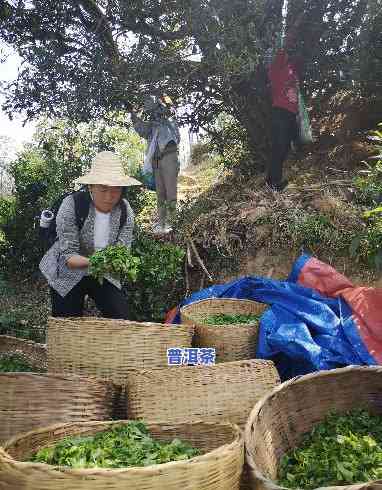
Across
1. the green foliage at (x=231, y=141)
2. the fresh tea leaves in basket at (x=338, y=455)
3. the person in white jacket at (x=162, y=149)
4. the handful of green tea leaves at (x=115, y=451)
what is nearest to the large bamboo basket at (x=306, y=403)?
the fresh tea leaves in basket at (x=338, y=455)

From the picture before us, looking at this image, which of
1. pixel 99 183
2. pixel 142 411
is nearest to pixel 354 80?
pixel 99 183

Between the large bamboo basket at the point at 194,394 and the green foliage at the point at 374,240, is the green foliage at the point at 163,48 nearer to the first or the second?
the green foliage at the point at 374,240

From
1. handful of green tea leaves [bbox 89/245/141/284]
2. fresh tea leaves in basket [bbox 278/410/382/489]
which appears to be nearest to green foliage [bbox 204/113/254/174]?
handful of green tea leaves [bbox 89/245/141/284]

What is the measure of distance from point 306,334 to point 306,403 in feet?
3.10

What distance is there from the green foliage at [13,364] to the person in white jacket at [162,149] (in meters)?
2.53

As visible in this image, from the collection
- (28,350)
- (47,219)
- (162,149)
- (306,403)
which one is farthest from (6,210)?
(306,403)

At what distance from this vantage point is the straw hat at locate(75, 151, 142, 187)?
3.61 m

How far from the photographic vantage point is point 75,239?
3664mm

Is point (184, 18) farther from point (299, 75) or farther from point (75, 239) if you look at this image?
point (75, 239)

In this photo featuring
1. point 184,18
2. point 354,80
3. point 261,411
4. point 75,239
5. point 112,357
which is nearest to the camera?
point 261,411

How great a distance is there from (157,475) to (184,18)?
4.54m

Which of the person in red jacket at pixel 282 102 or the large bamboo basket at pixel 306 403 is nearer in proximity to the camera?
the large bamboo basket at pixel 306 403

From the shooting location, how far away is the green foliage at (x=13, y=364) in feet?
11.2

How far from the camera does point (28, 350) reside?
12.3 ft
